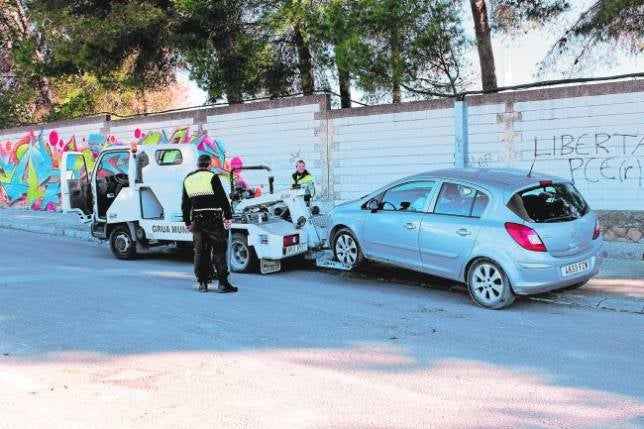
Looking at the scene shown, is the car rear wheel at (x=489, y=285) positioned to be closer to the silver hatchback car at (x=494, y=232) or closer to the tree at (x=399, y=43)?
the silver hatchback car at (x=494, y=232)

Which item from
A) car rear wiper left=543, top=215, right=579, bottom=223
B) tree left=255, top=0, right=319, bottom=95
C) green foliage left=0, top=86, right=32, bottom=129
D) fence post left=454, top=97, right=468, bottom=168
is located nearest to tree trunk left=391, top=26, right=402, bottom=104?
tree left=255, top=0, right=319, bottom=95

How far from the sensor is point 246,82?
1772 centimetres

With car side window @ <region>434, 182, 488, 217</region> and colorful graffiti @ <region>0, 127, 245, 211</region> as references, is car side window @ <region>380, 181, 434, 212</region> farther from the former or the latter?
colorful graffiti @ <region>0, 127, 245, 211</region>

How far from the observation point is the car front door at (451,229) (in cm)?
778

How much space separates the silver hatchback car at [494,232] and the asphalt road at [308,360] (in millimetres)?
383

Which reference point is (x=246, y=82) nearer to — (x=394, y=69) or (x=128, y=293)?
(x=394, y=69)

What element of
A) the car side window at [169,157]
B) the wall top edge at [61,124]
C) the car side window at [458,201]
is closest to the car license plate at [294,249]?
the car side window at [458,201]

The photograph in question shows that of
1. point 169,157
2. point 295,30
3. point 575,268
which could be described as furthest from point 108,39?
point 575,268

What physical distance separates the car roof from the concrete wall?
3.89 metres

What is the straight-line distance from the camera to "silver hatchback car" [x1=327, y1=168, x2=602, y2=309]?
7367 mm

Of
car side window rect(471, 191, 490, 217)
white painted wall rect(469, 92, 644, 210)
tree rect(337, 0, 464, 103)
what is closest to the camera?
car side window rect(471, 191, 490, 217)

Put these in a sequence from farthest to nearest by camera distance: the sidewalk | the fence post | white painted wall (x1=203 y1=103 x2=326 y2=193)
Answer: white painted wall (x1=203 y1=103 x2=326 y2=193)
the fence post
the sidewalk

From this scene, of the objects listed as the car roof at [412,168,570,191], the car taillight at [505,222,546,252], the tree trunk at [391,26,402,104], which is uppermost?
the tree trunk at [391,26,402,104]

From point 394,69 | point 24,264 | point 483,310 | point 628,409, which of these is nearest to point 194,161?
point 24,264
